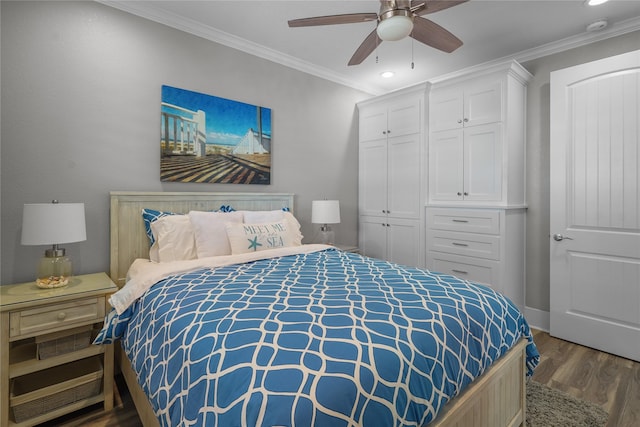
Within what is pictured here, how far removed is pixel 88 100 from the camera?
2318 millimetres

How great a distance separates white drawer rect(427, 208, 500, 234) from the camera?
304cm

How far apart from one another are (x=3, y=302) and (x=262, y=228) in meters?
1.52

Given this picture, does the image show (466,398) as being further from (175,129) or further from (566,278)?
(175,129)

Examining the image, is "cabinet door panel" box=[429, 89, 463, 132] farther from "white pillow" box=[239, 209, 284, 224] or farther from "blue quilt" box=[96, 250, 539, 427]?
"blue quilt" box=[96, 250, 539, 427]

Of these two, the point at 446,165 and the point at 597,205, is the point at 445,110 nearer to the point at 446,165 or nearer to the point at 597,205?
the point at 446,165

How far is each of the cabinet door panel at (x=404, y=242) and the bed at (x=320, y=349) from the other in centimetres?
157

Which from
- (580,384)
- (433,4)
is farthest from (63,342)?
(580,384)

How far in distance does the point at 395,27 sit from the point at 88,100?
6.96 feet

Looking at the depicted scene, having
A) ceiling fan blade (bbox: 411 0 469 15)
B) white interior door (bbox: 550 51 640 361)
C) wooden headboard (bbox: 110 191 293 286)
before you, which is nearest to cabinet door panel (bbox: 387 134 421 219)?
white interior door (bbox: 550 51 640 361)

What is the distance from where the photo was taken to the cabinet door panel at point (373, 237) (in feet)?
12.9

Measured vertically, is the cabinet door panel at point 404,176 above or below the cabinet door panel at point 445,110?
below

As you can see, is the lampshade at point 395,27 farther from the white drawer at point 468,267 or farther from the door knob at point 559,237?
the door knob at point 559,237

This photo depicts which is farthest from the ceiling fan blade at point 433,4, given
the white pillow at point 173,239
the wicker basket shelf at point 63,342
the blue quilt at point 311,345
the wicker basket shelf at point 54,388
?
the wicker basket shelf at point 54,388

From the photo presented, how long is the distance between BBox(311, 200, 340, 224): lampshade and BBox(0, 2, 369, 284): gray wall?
0.72 meters
